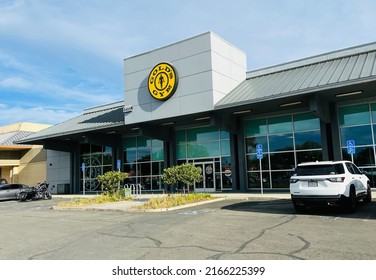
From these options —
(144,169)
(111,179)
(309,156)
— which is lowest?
(111,179)

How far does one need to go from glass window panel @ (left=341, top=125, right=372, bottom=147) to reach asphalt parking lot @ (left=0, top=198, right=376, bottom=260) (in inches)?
383

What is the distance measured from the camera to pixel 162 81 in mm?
25125

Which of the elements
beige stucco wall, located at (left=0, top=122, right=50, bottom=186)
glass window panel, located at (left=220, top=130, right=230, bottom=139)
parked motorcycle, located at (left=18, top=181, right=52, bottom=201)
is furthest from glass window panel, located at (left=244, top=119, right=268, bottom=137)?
beige stucco wall, located at (left=0, top=122, right=50, bottom=186)

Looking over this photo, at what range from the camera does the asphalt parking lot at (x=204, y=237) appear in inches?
267

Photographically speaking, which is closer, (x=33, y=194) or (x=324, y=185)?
(x=324, y=185)

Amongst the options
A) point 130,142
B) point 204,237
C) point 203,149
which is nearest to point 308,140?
point 203,149

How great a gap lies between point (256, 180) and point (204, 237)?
1715 centimetres

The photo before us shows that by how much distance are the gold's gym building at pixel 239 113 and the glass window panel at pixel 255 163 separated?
0.07m

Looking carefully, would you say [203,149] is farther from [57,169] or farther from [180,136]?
[57,169]

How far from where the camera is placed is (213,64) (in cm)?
2312

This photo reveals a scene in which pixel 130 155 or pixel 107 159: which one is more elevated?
pixel 130 155

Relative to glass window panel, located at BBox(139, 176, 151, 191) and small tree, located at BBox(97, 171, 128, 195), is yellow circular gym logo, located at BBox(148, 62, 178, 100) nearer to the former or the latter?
small tree, located at BBox(97, 171, 128, 195)

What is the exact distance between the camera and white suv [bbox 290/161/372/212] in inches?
451

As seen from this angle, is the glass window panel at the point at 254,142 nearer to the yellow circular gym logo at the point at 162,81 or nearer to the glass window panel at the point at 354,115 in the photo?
the glass window panel at the point at 354,115
